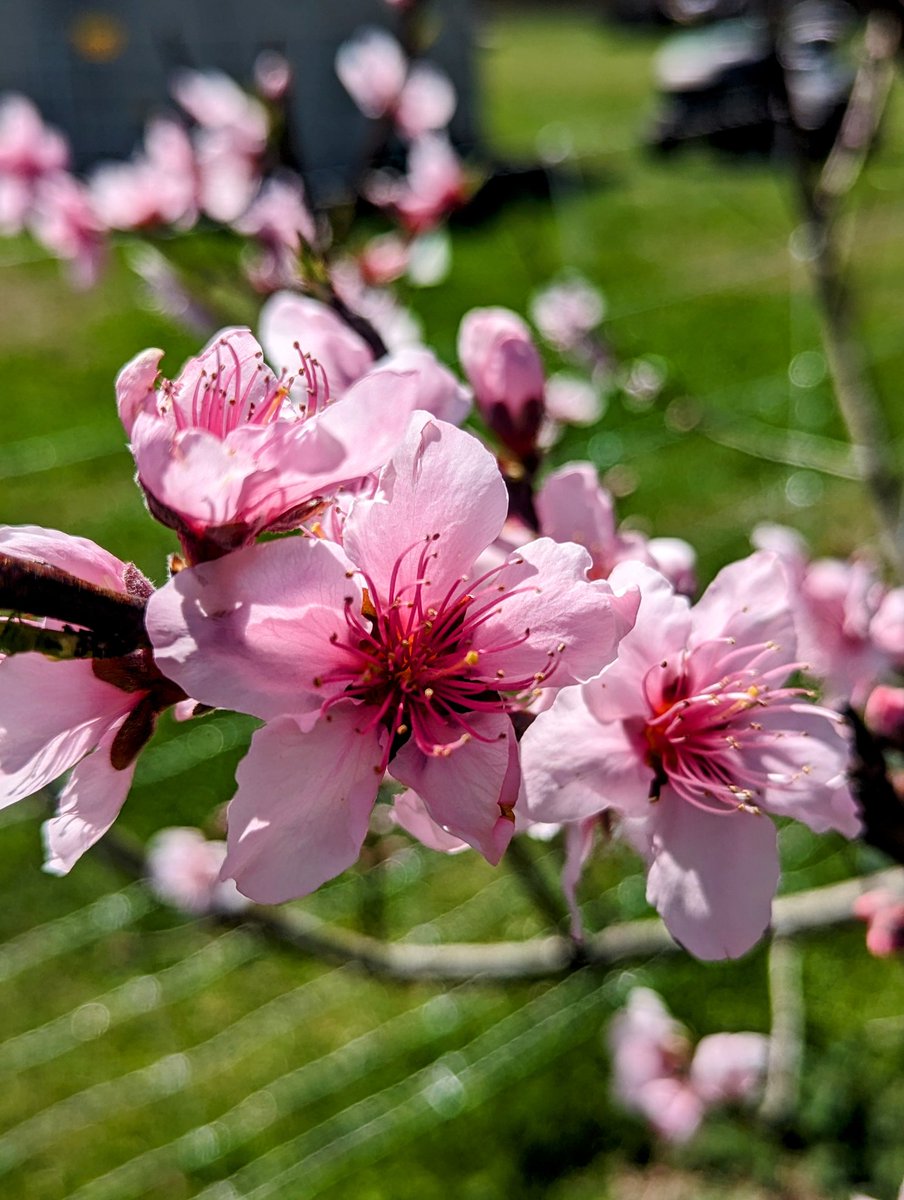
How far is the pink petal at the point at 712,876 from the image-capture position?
2.32 ft

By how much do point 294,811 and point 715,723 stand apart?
32 centimetres

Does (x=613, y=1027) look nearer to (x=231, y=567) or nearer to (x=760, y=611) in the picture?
(x=760, y=611)

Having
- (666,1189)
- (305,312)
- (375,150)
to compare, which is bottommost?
(666,1189)

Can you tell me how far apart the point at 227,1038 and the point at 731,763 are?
2.38 metres

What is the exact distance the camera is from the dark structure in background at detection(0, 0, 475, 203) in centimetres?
912

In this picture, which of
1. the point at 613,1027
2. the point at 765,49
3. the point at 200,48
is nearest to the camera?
the point at 765,49

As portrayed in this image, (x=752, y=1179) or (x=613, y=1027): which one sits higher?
(x=613, y=1027)

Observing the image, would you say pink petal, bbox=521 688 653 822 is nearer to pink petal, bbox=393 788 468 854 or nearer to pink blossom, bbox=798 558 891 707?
pink petal, bbox=393 788 468 854

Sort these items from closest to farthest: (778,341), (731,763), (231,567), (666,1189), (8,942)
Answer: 1. (231,567)
2. (731,763)
3. (666,1189)
4. (8,942)
5. (778,341)

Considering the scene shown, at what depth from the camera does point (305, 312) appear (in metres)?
0.87

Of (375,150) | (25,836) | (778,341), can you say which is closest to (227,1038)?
(25,836)

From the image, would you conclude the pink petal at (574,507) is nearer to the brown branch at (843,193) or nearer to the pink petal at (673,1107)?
the brown branch at (843,193)

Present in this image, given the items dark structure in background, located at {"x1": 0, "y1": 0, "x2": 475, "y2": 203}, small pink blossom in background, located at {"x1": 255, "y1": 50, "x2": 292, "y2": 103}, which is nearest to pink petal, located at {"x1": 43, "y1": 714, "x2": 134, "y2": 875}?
small pink blossom in background, located at {"x1": 255, "y1": 50, "x2": 292, "y2": 103}

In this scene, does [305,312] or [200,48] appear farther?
[200,48]
